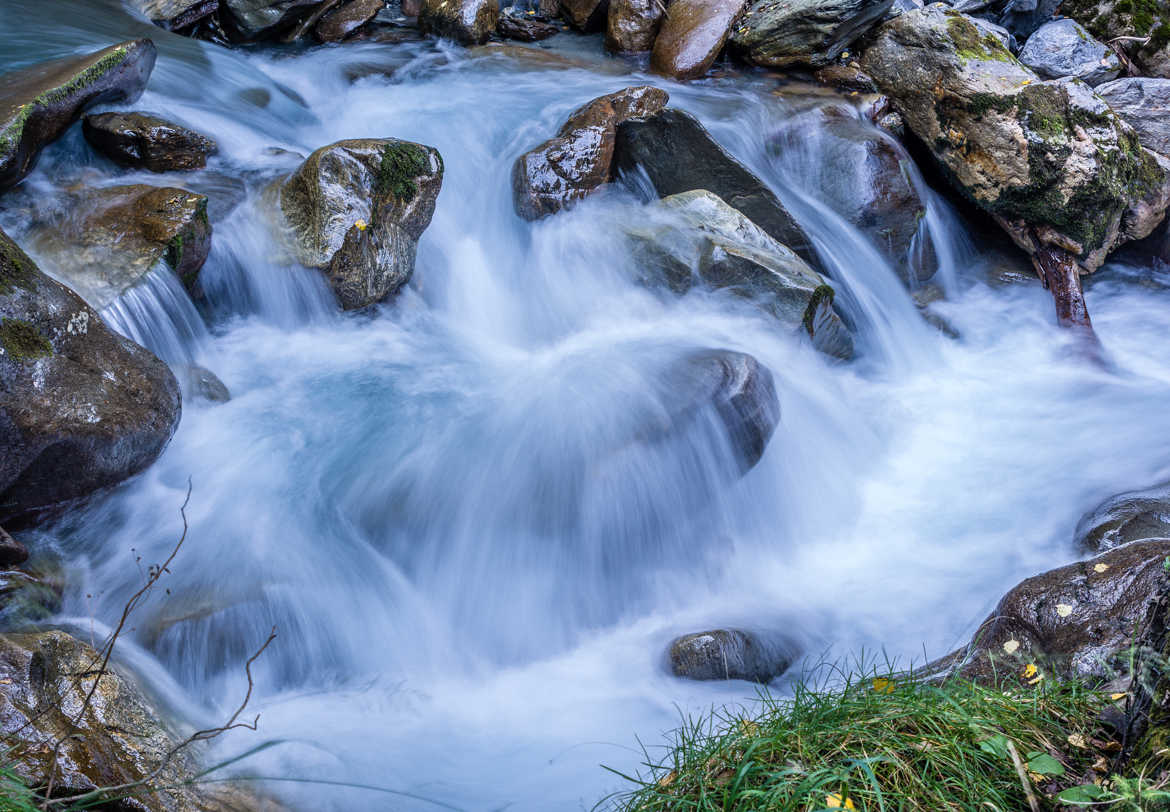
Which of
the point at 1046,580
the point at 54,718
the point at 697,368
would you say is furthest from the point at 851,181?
the point at 54,718

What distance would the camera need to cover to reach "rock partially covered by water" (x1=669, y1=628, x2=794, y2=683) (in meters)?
3.80

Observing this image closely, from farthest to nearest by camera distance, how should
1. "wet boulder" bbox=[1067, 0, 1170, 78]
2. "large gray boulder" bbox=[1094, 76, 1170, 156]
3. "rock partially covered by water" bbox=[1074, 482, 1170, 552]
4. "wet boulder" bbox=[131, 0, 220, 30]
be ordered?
"wet boulder" bbox=[1067, 0, 1170, 78], "wet boulder" bbox=[131, 0, 220, 30], "large gray boulder" bbox=[1094, 76, 1170, 156], "rock partially covered by water" bbox=[1074, 482, 1170, 552]

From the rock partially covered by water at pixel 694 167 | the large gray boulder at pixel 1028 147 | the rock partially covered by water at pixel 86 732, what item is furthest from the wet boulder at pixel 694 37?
the rock partially covered by water at pixel 86 732

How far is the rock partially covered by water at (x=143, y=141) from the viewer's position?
5676 mm

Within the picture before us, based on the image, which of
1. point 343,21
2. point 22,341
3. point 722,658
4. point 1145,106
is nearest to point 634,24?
point 343,21

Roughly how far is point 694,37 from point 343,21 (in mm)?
3971

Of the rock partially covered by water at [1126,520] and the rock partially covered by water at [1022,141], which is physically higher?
the rock partially covered by water at [1022,141]

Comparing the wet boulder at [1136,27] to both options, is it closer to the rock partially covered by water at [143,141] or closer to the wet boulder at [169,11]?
the rock partially covered by water at [143,141]

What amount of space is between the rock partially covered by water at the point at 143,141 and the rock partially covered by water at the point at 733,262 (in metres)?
3.32

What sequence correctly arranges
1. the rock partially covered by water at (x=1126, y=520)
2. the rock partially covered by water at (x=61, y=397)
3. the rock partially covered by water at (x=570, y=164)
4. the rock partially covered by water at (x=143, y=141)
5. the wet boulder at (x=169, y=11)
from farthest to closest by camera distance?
the wet boulder at (x=169, y=11) < the rock partially covered by water at (x=570, y=164) < the rock partially covered by water at (x=143, y=141) < the rock partially covered by water at (x=1126, y=520) < the rock partially covered by water at (x=61, y=397)

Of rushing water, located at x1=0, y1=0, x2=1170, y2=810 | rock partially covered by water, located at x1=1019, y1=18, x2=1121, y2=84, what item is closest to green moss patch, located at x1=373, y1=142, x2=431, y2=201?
rushing water, located at x1=0, y1=0, x2=1170, y2=810

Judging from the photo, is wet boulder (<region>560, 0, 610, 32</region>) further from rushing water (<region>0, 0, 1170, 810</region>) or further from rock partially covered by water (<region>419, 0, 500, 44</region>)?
rushing water (<region>0, 0, 1170, 810</region>)

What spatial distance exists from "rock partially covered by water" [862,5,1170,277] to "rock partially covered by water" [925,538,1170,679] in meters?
4.61

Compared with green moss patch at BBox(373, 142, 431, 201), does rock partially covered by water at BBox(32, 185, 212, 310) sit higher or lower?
lower
